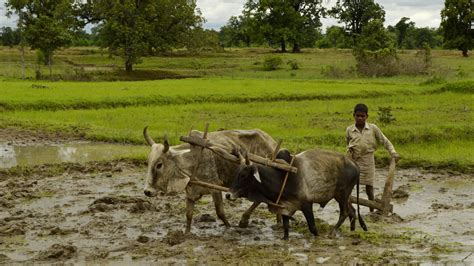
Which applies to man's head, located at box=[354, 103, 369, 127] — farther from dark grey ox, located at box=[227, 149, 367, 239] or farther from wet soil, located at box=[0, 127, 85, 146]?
wet soil, located at box=[0, 127, 85, 146]

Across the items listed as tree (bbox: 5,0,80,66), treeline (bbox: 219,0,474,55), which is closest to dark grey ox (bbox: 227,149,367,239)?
tree (bbox: 5,0,80,66)

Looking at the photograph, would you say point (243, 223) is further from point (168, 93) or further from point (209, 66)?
point (209, 66)

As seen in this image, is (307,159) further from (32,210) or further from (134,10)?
(134,10)

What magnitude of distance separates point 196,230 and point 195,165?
1.09 metres

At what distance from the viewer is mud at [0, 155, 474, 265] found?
6910 mm

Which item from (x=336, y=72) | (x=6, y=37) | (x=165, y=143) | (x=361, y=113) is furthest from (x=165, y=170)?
(x=6, y=37)

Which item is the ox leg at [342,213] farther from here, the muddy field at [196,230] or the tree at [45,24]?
the tree at [45,24]

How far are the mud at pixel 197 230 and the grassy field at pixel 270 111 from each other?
3.45 m

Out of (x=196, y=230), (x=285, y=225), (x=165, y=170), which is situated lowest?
(x=196, y=230)

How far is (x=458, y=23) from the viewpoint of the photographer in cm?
4806

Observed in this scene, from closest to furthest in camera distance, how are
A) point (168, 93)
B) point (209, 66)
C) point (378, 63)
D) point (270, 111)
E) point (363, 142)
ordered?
point (363, 142), point (270, 111), point (168, 93), point (378, 63), point (209, 66)

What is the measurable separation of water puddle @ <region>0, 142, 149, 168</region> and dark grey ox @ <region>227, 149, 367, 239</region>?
652cm

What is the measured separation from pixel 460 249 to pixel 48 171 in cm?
802

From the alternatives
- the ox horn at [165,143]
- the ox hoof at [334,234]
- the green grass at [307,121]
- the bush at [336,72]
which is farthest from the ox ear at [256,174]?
the bush at [336,72]
